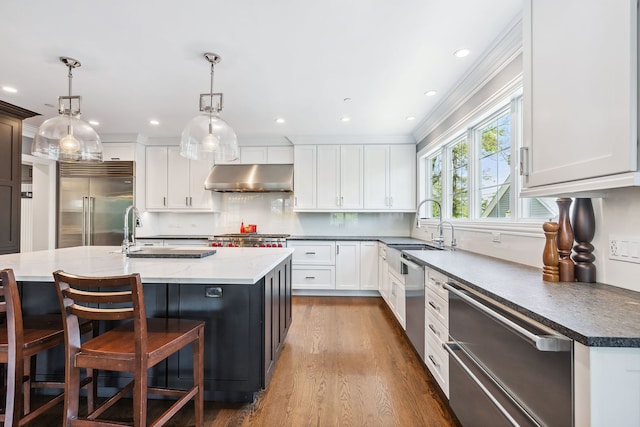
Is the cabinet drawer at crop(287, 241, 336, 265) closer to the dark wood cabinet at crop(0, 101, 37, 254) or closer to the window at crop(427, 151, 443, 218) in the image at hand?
the window at crop(427, 151, 443, 218)

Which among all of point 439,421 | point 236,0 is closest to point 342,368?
point 439,421

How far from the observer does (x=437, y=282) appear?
6.65ft

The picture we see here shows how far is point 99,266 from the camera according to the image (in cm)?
202

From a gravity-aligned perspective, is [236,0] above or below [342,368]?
A: above

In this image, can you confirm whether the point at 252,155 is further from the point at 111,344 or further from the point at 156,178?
the point at 111,344

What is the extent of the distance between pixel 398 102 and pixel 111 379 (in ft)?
11.3

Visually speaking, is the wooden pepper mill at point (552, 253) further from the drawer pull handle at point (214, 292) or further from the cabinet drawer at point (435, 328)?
the drawer pull handle at point (214, 292)

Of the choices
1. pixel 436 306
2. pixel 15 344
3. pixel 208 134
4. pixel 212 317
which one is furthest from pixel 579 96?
pixel 15 344

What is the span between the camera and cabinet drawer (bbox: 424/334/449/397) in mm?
1863

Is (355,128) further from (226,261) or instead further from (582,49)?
(582,49)

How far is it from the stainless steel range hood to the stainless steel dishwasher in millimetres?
2427

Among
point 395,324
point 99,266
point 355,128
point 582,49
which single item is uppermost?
point 355,128

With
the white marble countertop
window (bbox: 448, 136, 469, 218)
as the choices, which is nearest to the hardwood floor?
the white marble countertop

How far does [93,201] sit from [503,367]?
18.0 ft
